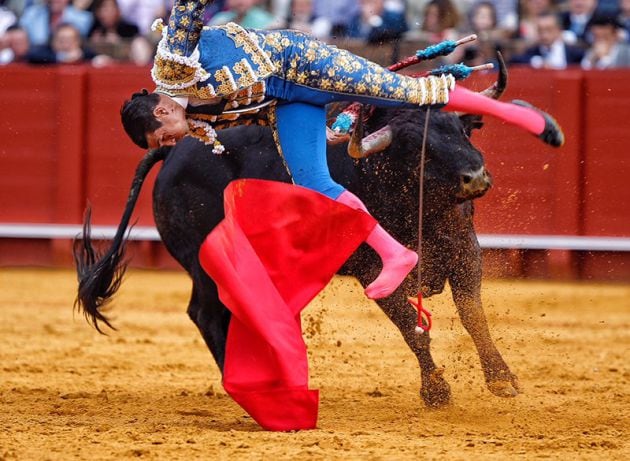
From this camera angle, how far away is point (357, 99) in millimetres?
3576

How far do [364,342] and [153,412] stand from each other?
6.03 ft

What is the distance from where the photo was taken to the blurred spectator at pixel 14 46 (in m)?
8.18

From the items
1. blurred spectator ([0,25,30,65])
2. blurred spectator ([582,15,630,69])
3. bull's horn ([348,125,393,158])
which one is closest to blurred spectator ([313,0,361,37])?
blurred spectator ([582,15,630,69])

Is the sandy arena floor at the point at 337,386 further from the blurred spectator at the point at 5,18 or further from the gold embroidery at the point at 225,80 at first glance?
the blurred spectator at the point at 5,18

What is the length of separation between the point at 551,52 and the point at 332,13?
54.5 inches

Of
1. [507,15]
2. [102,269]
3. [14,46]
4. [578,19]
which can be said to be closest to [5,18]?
[14,46]

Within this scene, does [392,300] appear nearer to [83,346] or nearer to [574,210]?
[83,346]


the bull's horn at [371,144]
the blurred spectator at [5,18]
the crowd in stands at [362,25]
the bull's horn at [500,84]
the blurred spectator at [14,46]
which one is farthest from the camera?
the blurred spectator at [5,18]

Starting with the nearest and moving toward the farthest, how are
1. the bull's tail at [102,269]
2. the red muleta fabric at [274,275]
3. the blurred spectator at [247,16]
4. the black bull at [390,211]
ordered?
the red muleta fabric at [274,275] → the black bull at [390,211] → the bull's tail at [102,269] → the blurred spectator at [247,16]

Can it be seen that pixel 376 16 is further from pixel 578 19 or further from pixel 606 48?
pixel 606 48

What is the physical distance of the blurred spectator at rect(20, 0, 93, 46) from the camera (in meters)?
8.25

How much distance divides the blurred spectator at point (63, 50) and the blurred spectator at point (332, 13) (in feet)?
5.33

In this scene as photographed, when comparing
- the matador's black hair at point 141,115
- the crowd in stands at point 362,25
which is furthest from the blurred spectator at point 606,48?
the matador's black hair at point 141,115

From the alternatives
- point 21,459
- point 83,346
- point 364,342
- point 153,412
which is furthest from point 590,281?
point 21,459
